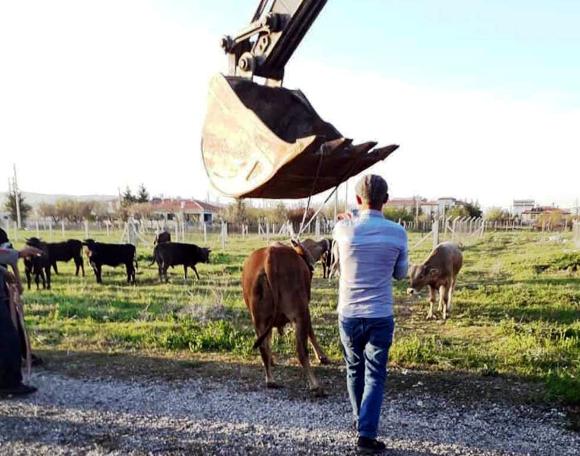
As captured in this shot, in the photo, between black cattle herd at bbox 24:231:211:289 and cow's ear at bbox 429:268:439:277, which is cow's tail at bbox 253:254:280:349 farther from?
black cattle herd at bbox 24:231:211:289

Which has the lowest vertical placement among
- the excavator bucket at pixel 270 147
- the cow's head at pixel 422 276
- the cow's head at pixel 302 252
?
the cow's head at pixel 422 276

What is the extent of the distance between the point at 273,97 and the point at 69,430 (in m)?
3.91

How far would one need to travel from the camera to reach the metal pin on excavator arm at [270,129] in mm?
3873

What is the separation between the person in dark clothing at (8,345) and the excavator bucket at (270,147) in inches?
103

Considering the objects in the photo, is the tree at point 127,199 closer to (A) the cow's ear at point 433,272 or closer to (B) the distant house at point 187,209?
(B) the distant house at point 187,209

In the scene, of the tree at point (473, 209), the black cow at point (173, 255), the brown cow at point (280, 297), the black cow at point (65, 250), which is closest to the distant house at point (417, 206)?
the tree at point (473, 209)

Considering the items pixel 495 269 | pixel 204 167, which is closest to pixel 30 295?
pixel 204 167

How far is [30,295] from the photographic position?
13.1 meters

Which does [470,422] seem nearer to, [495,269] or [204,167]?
[204,167]

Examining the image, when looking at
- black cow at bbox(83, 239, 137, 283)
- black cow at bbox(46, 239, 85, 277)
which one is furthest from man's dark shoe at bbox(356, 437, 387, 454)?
black cow at bbox(46, 239, 85, 277)

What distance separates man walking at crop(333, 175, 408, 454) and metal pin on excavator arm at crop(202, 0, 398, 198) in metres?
0.47

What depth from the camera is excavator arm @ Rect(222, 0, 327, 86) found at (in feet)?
15.9

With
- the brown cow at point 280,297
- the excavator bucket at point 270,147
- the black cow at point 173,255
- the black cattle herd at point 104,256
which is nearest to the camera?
the excavator bucket at point 270,147

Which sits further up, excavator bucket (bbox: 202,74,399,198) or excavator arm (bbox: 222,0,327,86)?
excavator arm (bbox: 222,0,327,86)
